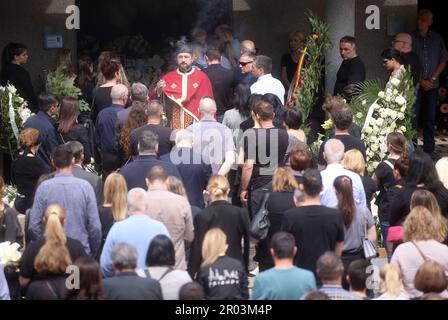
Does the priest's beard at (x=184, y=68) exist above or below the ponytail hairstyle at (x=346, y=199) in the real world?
above

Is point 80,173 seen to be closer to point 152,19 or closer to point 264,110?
point 264,110

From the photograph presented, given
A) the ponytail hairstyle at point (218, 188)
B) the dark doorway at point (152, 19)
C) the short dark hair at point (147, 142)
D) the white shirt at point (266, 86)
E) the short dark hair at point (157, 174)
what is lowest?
the ponytail hairstyle at point (218, 188)

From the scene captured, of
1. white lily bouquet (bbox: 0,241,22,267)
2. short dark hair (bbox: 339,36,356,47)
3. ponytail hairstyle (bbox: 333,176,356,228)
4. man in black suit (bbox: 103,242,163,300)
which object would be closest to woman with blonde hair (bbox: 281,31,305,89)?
short dark hair (bbox: 339,36,356,47)

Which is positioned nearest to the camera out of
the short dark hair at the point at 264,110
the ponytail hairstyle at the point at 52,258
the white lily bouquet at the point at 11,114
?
the ponytail hairstyle at the point at 52,258

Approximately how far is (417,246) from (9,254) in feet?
11.8

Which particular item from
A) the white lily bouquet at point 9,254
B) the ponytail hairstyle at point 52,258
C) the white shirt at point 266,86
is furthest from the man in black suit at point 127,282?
the white shirt at point 266,86

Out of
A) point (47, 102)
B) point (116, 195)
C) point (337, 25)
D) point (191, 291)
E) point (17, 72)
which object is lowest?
point (191, 291)

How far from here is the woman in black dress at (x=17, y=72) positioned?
14961 mm

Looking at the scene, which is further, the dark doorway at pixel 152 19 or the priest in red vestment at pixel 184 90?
the dark doorway at pixel 152 19

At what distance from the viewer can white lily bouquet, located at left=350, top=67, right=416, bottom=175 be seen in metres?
13.6

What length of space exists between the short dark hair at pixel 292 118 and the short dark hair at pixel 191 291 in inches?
150

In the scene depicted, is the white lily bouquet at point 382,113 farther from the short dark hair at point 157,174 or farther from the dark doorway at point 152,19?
the dark doorway at point 152,19

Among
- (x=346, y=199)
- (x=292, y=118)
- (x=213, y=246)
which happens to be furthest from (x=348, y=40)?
(x=213, y=246)

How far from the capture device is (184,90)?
14148mm
